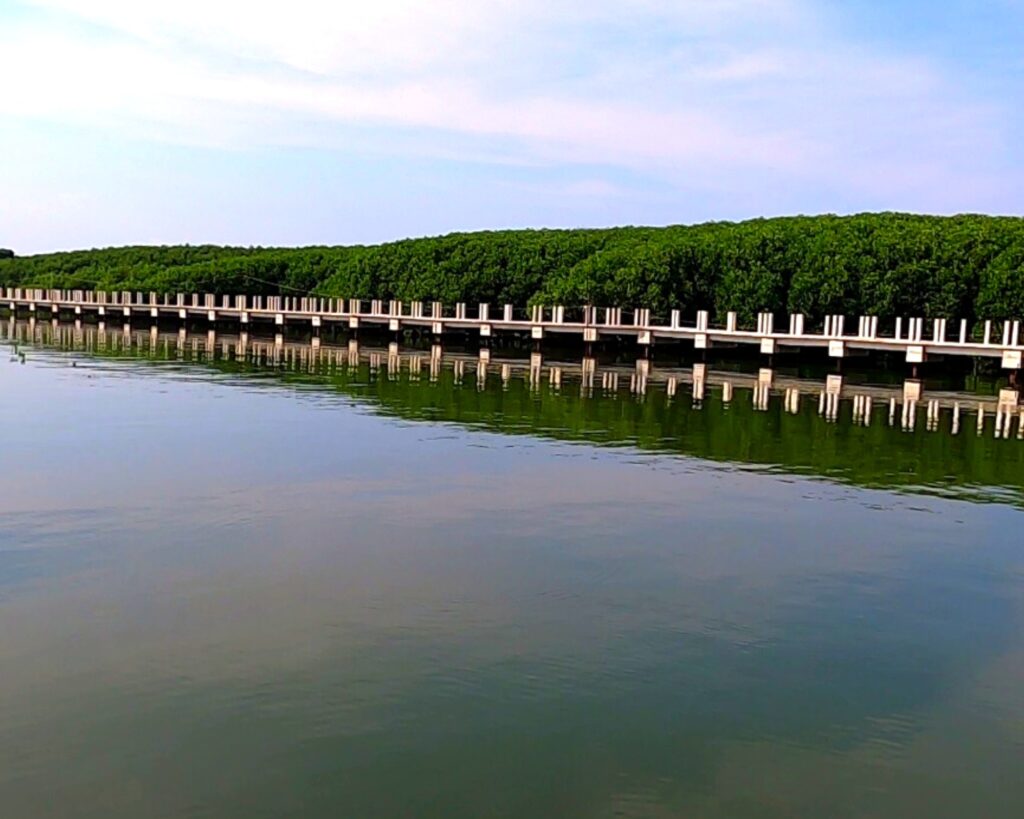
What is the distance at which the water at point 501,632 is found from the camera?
5.61 metres

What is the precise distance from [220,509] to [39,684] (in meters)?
4.39

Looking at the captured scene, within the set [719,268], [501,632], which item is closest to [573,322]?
[719,268]

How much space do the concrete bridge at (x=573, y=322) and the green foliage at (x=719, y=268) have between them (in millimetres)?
623

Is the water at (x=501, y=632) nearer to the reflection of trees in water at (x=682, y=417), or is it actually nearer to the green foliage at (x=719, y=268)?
the reflection of trees in water at (x=682, y=417)

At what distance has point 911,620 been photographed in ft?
26.6

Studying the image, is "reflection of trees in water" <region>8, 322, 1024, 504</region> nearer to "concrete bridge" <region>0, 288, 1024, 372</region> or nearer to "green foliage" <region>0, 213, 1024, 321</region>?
"concrete bridge" <region>0, 288, 1024, 372</region>

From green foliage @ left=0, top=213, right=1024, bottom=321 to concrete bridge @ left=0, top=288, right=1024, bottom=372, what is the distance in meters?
0.62

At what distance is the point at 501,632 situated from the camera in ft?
25.0

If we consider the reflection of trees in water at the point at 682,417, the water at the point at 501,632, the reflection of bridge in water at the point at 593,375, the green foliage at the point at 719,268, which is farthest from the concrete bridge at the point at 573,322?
the water at the point at 501,632

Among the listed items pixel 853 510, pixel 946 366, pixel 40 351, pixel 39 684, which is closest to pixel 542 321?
pixel 946 366

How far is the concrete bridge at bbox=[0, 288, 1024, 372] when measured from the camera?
29.3 meters

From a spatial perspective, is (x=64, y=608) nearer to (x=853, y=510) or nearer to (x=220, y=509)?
(x=220, y=509)

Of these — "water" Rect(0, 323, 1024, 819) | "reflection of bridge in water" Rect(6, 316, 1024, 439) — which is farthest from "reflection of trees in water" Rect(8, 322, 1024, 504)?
"water" Rect(0, 323, 1024, 819)

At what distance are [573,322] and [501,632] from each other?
103 feet
